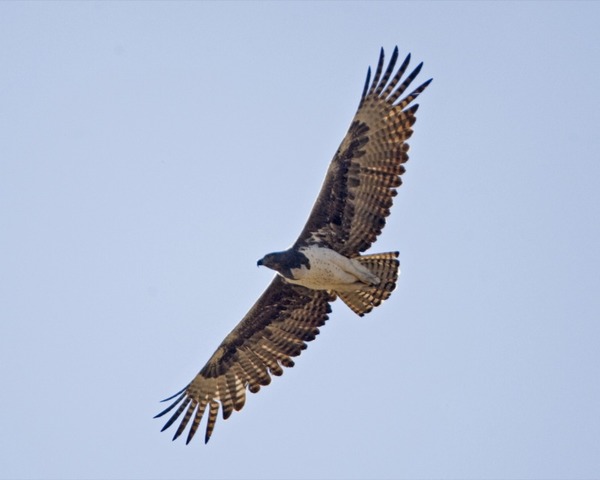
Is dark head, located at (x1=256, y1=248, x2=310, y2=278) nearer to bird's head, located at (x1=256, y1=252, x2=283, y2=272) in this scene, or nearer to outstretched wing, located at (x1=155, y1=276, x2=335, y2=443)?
bird's head, located at (x1=256, y1=252, x2=283, y2=272)

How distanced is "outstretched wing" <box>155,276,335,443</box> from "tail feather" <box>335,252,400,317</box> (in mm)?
577

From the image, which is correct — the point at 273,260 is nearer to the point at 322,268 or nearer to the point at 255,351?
the point at 322,268

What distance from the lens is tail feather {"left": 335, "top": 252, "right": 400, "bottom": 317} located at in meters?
17.0

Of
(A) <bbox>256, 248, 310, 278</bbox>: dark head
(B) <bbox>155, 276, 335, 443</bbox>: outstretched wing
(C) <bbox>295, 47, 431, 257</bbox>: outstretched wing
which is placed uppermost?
(C) <bbox>295, 47, 431, 257</bbox>: outstretched wing

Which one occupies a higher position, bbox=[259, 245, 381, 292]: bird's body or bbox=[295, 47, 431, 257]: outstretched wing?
bbox=[295, 47, 431, 257]: outstretched wing

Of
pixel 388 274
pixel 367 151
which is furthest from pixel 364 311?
pixel 367 151

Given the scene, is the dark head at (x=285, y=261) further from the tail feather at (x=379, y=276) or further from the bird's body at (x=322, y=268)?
the tail feather at (x=379, y=276)

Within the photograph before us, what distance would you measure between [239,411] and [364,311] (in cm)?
216

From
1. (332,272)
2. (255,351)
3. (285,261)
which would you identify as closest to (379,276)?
(332,272)

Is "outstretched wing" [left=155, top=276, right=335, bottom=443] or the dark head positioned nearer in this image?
the dark head

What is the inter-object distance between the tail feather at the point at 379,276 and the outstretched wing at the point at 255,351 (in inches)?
22.7

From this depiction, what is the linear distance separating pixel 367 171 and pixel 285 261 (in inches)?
57.5

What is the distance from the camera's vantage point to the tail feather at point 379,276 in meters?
17.0

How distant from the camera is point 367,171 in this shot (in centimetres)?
1681
